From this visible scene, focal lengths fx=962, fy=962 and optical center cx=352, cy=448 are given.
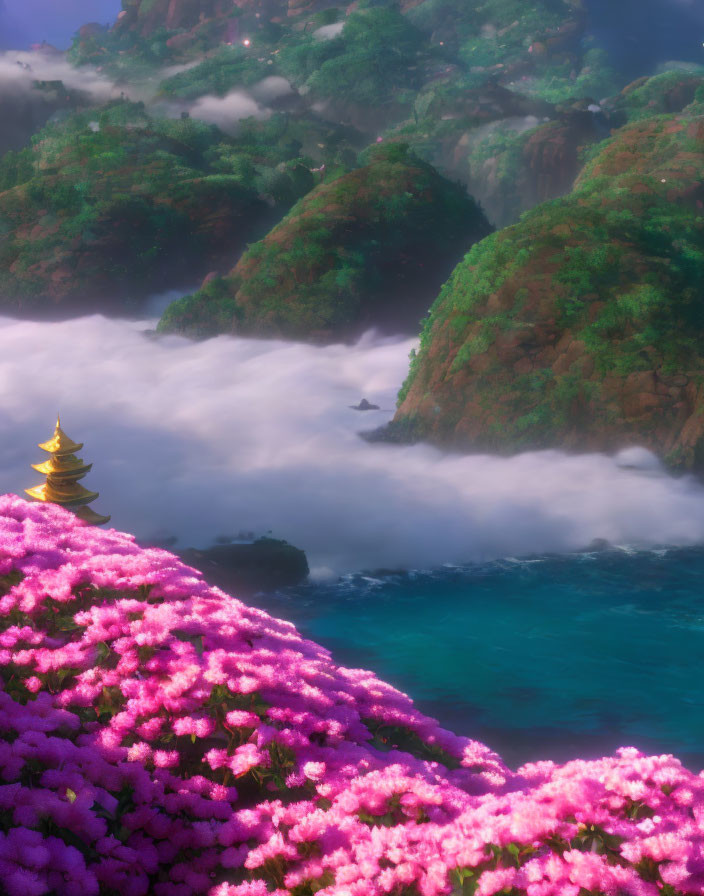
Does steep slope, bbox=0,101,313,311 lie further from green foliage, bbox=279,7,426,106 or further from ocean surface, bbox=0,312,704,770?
green foliage, bbox=279,7,426,106

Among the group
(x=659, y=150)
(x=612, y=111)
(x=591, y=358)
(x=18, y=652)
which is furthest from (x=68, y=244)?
(x=18, y=652)

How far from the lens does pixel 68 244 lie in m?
39.7

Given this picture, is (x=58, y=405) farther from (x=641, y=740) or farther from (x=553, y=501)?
(x=641, y=740)

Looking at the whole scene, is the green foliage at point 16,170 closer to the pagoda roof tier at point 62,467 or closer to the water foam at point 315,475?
the water foam at point 315,475

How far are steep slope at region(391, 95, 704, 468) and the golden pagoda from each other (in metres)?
13.2

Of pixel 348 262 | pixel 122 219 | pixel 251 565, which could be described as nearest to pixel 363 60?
pixel 122 219

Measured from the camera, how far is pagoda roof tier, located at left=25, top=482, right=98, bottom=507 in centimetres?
963

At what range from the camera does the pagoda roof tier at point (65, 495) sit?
963 cm

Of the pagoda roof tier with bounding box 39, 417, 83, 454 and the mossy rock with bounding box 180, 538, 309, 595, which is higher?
the mossy rock with bounding box 180, 538, 309, 595

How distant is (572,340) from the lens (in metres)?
21.3

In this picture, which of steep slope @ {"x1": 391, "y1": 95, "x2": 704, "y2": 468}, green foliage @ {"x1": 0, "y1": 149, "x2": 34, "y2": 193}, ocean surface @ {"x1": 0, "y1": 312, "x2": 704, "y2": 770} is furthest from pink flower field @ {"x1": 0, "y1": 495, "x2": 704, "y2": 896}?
green foliage @ {"x1": 0, "y1": 149, "x2": 34, "y2": 193}

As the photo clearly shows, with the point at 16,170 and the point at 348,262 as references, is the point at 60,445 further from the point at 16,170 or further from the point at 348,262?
the point at 16,170

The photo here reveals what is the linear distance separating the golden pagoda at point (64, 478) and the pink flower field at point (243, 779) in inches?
121

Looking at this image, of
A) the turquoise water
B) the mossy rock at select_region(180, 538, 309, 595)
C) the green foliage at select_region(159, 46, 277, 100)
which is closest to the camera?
the turquoise water
